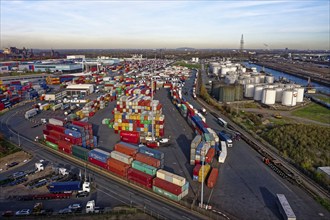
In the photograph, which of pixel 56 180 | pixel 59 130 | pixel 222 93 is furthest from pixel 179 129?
pixel 222 93

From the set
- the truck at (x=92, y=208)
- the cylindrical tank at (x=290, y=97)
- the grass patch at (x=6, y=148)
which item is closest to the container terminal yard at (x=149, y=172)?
the truck at (x=92, y=208)

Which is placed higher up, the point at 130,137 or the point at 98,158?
the point at 130,137

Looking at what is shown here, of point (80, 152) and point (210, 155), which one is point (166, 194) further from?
point (80, 152)

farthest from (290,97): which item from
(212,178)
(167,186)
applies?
(167,186)

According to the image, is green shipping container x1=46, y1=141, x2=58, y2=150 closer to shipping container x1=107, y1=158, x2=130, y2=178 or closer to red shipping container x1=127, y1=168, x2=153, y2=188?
shipping container x1=107, y1=158, x2=130, y2=178

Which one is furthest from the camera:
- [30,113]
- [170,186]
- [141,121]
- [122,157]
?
[30,113]

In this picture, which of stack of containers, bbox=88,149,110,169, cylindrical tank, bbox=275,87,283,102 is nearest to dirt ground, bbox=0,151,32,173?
stack of containers, bbox=88,149,110,169

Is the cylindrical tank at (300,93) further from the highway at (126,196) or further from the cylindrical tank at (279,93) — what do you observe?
the highway at (126,196)
